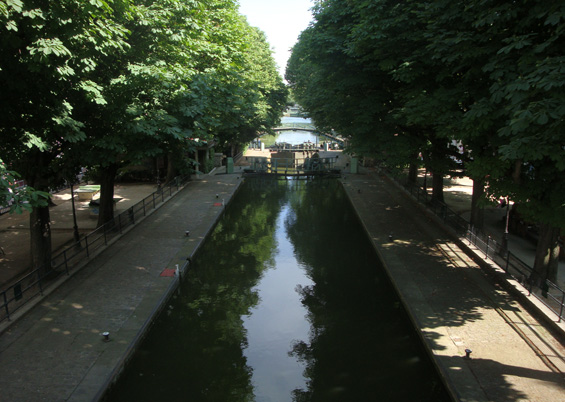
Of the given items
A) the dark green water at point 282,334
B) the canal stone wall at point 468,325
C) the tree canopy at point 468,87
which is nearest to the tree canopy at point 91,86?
the dark green water at point 282,334

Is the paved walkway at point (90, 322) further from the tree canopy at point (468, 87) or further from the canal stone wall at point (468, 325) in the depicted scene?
the tree canopy at point (468, 87)

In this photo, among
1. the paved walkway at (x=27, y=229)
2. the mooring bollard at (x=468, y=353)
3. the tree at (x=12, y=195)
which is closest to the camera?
the tree at (x=12, y=195)

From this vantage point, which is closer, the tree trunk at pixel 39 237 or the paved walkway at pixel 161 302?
the paved walkway at pixel 161 302

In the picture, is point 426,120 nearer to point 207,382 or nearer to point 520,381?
point 520,381

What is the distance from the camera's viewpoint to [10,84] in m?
9.85

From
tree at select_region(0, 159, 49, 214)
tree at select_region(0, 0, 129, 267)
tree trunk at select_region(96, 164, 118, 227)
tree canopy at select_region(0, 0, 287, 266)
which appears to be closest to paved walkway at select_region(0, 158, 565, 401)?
tree trunk at select_region(96, 164, 118, 227)

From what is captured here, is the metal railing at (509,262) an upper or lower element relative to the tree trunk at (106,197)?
lower

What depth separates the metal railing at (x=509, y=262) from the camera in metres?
11.8

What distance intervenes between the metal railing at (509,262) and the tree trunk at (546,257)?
37mm

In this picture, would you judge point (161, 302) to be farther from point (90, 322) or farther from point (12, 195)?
point (12, 195)

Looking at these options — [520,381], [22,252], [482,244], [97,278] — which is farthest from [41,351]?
[482,244]

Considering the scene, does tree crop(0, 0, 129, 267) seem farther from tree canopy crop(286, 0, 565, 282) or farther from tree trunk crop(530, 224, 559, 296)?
tree trunk crop(530, 224, 559, 296)

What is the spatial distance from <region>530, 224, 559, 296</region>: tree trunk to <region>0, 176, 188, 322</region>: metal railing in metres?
14.5

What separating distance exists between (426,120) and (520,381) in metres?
8.71
